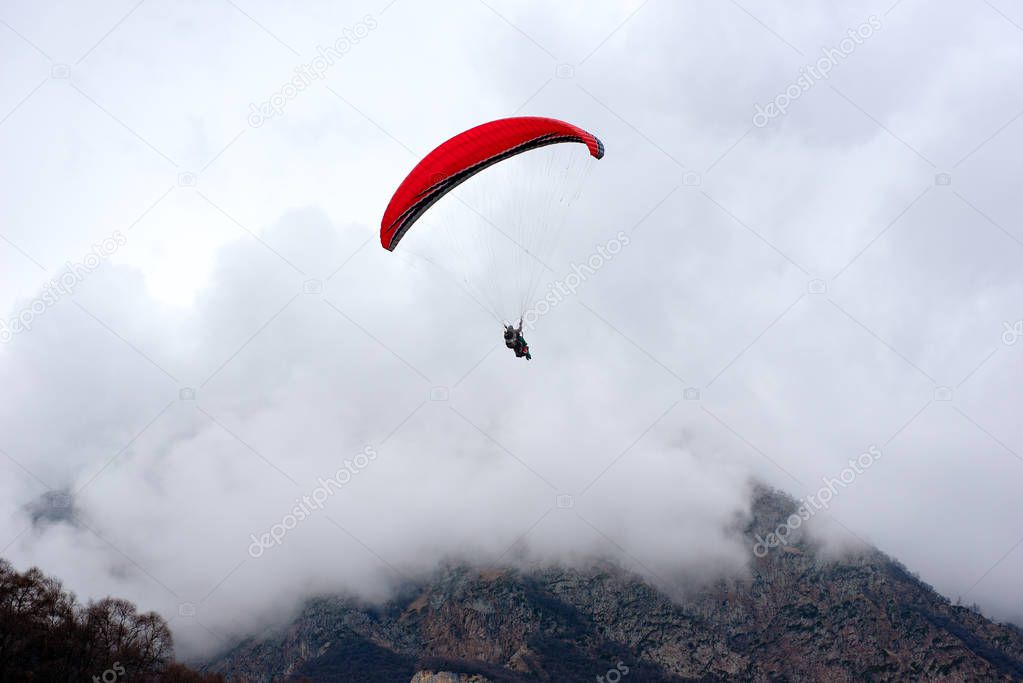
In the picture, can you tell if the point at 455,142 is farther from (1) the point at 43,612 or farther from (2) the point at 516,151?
(1) the point at 43,612

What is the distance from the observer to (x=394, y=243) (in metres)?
64.1

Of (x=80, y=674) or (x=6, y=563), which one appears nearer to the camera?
(x=80, y=674)

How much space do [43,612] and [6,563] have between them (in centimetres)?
681

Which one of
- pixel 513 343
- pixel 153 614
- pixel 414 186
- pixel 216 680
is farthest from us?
pixel 216 680

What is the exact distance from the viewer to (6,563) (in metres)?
71.0

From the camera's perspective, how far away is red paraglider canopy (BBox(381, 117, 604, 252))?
60.7m

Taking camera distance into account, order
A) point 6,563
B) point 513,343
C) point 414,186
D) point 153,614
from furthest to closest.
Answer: point 153,614
point 6,563
point 513,343
point 414,186

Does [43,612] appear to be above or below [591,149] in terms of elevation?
below

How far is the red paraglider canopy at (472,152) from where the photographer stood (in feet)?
199

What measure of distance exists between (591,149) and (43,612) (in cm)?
6459

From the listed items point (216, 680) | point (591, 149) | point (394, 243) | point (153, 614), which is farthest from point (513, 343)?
point (216, 680)

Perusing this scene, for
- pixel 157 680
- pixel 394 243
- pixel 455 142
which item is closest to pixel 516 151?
pixel 455 142

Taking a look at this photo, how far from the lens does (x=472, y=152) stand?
6075cm

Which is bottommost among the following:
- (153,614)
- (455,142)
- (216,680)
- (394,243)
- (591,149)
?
(216,680)
